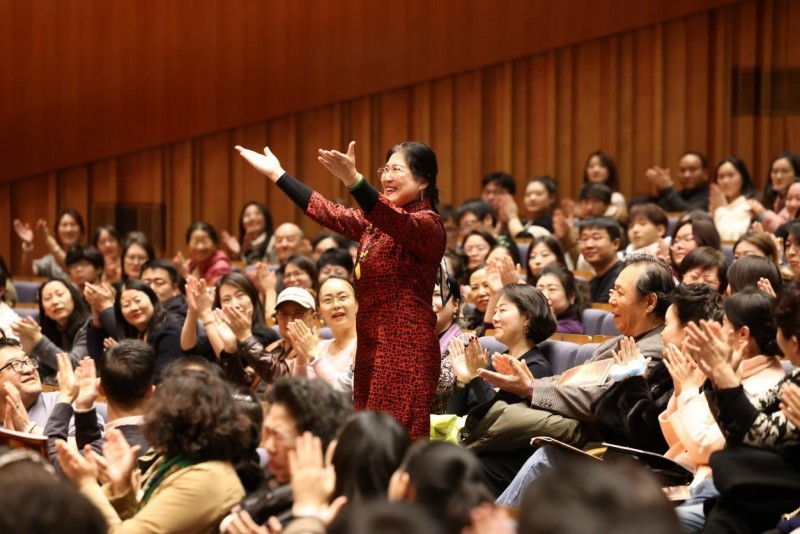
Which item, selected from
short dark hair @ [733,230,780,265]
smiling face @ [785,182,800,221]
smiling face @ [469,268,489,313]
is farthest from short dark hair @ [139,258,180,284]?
smiling face @ [785,182,800,221]

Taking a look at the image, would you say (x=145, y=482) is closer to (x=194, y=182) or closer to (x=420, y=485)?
(x=420, y=485)

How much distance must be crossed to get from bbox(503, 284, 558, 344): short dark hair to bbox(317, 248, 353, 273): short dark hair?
140 cm

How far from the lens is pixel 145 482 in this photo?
2150 millimetres

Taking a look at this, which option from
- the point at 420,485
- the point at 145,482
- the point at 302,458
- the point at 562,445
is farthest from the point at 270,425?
the point at 562,445

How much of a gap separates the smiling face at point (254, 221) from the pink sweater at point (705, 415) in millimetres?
3829

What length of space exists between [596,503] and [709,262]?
2270mm

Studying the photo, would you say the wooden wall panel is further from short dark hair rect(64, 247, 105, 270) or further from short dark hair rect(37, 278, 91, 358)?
short dark hair rect(37, 278, 91, 358)

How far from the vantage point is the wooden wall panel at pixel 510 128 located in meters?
6.54

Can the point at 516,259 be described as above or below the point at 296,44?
below

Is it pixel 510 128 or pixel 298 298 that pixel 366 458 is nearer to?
pixel 298 298

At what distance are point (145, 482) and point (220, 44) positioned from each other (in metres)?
4.40

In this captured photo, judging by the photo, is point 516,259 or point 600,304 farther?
point 516,259

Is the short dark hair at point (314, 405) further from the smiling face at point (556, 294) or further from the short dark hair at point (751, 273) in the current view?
the smiling face at point (556, 294)

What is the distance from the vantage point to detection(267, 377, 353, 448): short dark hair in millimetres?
1911
